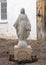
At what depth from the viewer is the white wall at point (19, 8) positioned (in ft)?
50.9

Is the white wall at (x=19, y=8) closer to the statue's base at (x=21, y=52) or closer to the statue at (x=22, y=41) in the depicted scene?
the statue at (x=22, y=41)

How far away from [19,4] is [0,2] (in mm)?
1467

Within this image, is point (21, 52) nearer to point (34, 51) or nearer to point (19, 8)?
point (34, 51)

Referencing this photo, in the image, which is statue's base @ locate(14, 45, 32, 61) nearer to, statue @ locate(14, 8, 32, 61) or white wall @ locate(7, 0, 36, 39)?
statue @ locate(14, 8, 32, 61)

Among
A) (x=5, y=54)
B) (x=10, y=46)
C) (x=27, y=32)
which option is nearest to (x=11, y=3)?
(x=10, y=46)

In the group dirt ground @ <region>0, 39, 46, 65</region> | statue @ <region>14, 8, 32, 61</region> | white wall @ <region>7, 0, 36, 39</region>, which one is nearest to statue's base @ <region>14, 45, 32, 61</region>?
statue @ <region>14, 8, 32, 61</region>

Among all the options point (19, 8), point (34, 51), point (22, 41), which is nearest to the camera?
point (22, 41)

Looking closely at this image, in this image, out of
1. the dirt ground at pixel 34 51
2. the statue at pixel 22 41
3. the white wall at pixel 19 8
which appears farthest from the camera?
the white wall at pixel 19 8

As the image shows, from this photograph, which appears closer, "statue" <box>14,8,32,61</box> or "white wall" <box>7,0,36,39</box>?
"statue" <box>14,8,32,61</box>

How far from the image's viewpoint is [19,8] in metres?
15.7

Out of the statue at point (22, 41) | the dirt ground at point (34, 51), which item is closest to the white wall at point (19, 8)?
the dirt ground at point (34, 51)

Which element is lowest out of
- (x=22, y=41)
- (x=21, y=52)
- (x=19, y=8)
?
(x=21, y=52)

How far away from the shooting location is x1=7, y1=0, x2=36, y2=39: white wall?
15.5 metres

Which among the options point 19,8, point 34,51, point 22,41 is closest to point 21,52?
point 22,41
